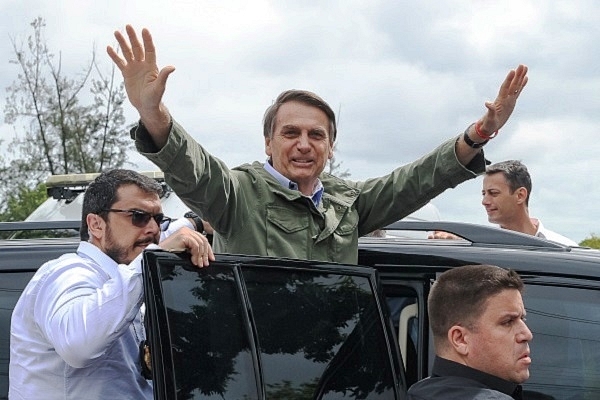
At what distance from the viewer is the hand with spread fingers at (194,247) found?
293 cm

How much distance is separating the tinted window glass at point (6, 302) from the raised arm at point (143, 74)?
747 millimetres

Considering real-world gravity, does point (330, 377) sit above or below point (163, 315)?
below

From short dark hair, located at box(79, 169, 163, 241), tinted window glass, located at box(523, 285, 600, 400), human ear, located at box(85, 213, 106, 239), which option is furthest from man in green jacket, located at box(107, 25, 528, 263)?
tinted window glass, located at box(523, 285, 600, 400)

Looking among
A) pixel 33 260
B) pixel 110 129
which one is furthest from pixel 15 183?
pixel 33 260

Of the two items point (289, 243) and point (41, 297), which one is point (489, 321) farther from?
point (41, 297)

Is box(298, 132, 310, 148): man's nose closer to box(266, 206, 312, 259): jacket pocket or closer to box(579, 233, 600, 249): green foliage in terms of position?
box(266, 206, 312, 259): jacket pocket

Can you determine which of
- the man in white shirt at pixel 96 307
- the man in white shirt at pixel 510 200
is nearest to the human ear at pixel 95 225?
the man in white shirt at pixel 96 307

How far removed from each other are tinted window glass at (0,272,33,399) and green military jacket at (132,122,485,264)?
2.06ft

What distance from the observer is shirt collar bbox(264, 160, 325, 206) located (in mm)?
3768

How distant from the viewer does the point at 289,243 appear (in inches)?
143

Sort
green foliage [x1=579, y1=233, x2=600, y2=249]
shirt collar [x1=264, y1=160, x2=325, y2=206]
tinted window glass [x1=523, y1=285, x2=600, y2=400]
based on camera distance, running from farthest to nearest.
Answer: green foliage [x1=579, y1=233, x2=600, y2=249] → shirt collar [x1=264, y1=160, x2=325, y2=206] → tinted window glass [x1=523, y1=285, x2=600, y2=400]

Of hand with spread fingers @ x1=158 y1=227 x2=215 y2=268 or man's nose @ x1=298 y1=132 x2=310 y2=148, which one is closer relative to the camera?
hand with spread fingers @ x1=158 y1=227 x2=215 y2=268

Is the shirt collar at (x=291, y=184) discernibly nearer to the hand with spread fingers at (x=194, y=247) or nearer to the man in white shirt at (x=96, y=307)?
the man in white shirt at (x=96, y=307)

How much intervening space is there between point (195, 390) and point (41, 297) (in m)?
0.62
